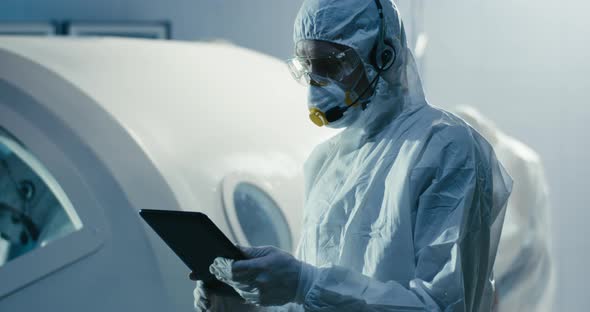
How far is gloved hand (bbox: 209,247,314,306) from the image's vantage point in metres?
1.13

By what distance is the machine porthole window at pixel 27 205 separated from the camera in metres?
1.66

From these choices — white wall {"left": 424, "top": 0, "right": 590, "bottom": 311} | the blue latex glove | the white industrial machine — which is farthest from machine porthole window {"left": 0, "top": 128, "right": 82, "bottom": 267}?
white wall {"left": 424, "top": 0, "right": 590, "bottom": 311}

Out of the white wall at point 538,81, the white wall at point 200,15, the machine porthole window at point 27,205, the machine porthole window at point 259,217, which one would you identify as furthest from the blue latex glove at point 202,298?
the white wall at point 200,15

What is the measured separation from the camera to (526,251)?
9.38 ft

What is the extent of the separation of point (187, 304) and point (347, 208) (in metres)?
0.55

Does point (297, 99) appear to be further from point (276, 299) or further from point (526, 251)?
point (276, 299)

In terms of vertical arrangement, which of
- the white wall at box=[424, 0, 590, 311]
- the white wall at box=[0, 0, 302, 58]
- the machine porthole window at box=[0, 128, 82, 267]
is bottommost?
the white wall at box=[424, 0, 590, 311]

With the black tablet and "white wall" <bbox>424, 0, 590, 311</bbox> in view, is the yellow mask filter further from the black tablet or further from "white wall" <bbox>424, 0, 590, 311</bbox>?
"white wall" <bbox>424, 0, 590, 311</bbox>

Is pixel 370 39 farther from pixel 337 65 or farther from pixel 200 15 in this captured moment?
pixel 200 15

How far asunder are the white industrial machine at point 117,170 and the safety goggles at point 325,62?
57 centimetres

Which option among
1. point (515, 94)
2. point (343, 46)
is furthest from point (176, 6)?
point (343, 46)

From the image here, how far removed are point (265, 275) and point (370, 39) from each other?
1.38ft

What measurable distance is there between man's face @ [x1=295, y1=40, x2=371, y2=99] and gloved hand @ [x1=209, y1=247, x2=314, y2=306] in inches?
12.2

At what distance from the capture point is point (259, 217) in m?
2.03
